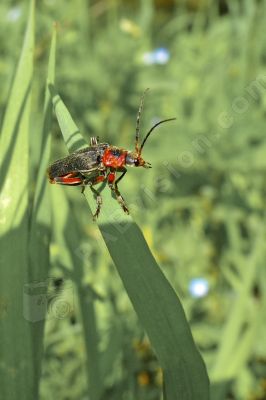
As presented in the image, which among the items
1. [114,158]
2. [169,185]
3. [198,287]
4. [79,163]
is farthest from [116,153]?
[169,185]

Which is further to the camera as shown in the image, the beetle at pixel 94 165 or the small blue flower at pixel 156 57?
the small blue flower at pixel 156 57

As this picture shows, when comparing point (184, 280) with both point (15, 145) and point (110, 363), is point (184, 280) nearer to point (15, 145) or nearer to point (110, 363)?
point (110, 363)

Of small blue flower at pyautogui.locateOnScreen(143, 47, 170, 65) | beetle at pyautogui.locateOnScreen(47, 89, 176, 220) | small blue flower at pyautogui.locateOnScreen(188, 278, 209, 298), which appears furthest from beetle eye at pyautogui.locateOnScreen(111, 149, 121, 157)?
small blue flower at pyautogui.locateOnScreen(143, 47, 170, 65)

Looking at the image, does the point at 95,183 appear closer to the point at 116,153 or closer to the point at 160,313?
the point at 116,153

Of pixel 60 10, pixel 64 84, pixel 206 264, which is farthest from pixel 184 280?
pixel 60 10

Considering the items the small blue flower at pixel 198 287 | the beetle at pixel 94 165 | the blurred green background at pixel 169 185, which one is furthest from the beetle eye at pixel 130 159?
the small blue flower at pixel 198 287

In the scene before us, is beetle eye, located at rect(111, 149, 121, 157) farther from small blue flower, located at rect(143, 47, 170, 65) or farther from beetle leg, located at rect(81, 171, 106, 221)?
small blue flower, located at rect(143, 47, 170, 65)

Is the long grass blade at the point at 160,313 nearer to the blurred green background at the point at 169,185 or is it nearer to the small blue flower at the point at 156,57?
the blurred green background at the point at 169,185

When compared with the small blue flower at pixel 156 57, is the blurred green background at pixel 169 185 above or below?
below
